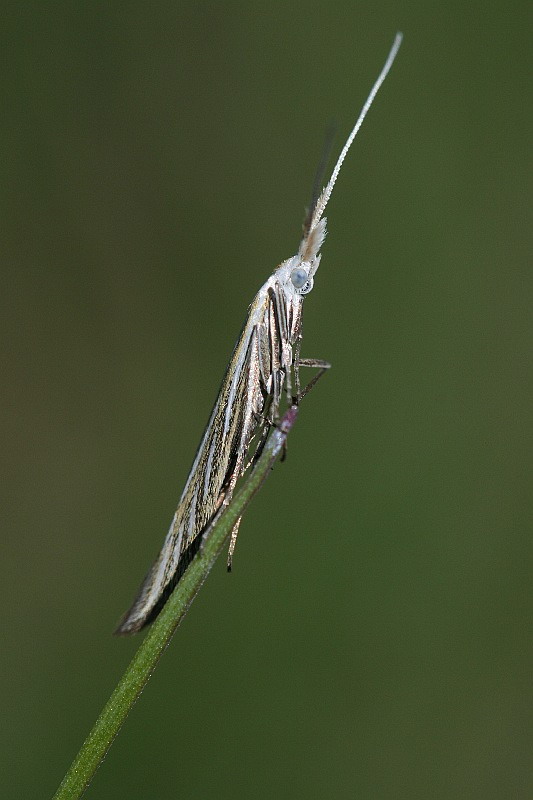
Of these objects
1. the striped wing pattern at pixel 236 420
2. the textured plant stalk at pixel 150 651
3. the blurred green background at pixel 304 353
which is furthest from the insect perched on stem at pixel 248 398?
the blurred green background at pixel 304 353

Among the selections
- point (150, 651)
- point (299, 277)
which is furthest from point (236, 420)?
point (150, 651)

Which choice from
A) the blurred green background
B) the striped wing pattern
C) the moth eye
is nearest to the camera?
the striped wing pattern

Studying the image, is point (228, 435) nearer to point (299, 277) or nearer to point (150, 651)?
point (299, 277)

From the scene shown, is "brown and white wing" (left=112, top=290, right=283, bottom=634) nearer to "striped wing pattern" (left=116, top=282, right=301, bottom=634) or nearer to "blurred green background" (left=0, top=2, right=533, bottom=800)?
"striped wing pattern" (left=116, top=282, right=301, bottom=634)

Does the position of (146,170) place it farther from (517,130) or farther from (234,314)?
(517,130)

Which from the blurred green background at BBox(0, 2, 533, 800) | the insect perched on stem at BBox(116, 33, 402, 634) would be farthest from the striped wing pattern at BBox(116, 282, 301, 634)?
the blurred green background at BBox(0, 2, 533, 800)

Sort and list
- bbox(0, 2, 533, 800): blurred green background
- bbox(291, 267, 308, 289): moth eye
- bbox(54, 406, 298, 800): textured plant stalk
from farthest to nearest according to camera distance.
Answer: bbox(0, 2, 533, 800): blurred green background < bbox(291, 267, 308, 289): moth eye < bbox(54, 406, 298, 800): textured plant stalk

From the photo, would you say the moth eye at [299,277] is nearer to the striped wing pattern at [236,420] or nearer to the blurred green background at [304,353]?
the striped wing pattern at [236,420]

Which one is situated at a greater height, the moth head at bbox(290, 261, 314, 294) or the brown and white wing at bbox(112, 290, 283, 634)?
the moth head at bbox(290, 261, 314, 294)
